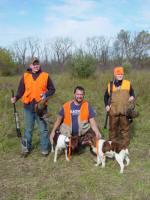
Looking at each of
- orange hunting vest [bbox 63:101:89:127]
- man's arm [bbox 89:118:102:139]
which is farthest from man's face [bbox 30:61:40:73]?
man's arm [bbox 89:118:102:139]

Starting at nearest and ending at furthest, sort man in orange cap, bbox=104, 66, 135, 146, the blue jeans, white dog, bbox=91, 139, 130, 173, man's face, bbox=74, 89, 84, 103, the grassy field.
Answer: the grassy field, white dog, bbox=91, 139, 130, 173, man's face, bbox=74, 89, 84, 103, the blue jeans, man in orange cap, bbox=104, 66, 135, 146

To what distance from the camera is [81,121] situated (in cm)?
458

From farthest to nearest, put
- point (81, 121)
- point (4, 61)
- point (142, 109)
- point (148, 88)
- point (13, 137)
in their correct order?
point (4, 61) → point (148, 88) → point (142, 109) → point (13, 137) → point (81, 121)

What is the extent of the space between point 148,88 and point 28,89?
27.8 ft

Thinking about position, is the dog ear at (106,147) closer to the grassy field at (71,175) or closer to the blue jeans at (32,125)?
the grassy field at (71,175)

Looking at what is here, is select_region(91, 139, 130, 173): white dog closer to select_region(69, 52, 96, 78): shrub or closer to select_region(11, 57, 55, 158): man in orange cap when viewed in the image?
select_region(11, 57, 55, 158): man in orange cap

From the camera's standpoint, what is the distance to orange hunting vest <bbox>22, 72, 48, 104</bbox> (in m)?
4.25

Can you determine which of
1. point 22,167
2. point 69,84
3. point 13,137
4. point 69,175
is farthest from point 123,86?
point 69,84

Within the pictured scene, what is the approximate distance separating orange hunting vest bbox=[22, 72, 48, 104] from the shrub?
1033 cm

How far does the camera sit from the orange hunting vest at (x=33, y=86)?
167 inches

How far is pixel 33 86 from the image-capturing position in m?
4.25

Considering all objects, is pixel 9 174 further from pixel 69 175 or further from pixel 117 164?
pixel 117 164

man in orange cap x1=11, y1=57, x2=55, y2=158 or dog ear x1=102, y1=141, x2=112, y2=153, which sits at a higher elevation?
man in orange cap x1=11, y1=57, x2=55, y2=158

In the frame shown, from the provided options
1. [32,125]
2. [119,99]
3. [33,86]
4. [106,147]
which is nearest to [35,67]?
[33,86]
